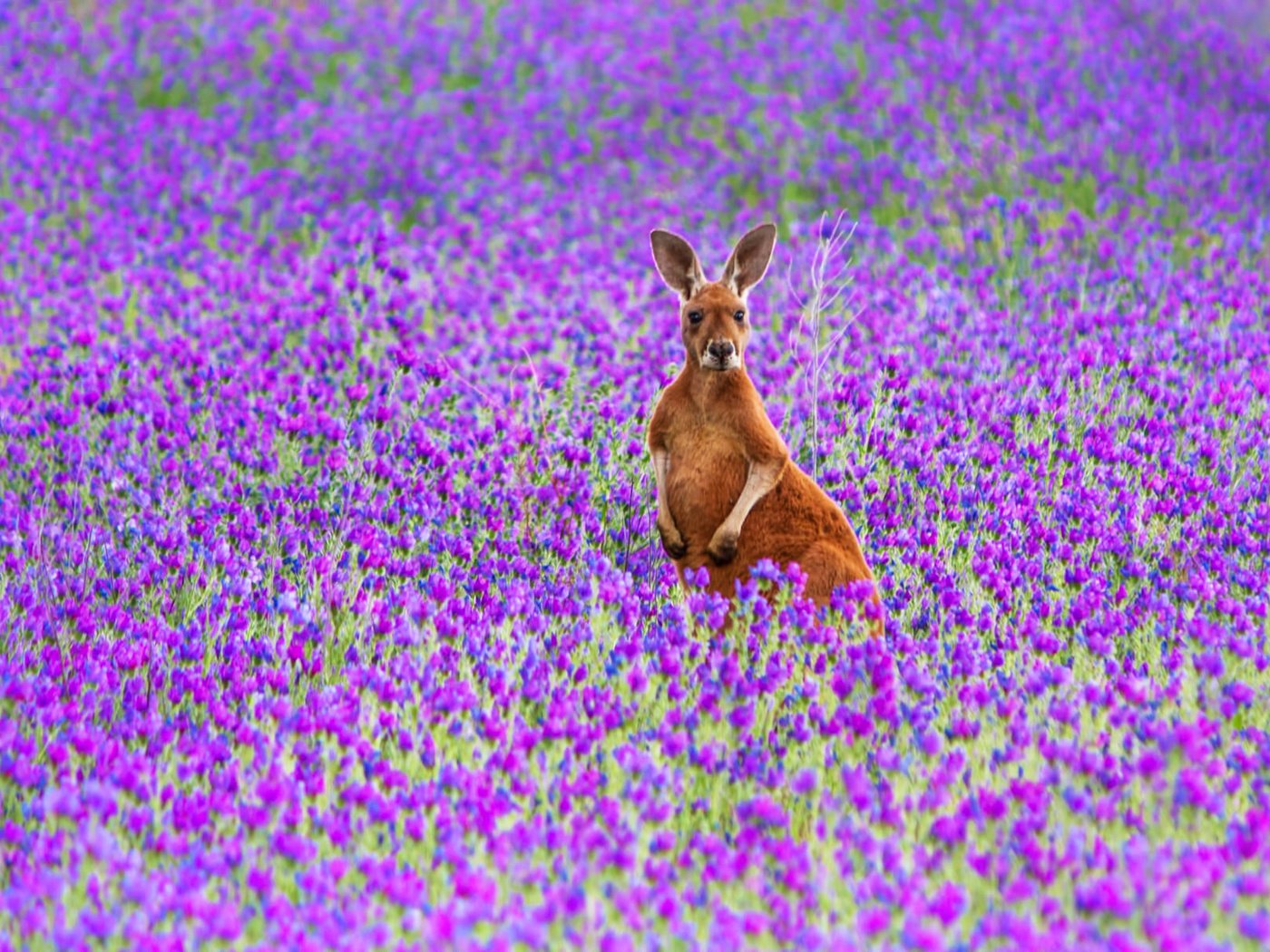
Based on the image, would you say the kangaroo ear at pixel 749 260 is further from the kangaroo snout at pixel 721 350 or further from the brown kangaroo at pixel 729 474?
the kangaroo snout at pixel 721 350

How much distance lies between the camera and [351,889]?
2932mm

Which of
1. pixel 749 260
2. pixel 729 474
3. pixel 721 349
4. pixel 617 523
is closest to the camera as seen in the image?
pixel 721 349

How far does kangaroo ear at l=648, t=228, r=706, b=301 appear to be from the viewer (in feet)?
14.2

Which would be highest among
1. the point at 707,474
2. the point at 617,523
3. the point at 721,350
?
the point at 721,350

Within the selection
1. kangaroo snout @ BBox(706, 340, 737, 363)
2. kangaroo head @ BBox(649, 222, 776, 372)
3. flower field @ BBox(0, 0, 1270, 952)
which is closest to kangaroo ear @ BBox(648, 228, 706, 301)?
kangaroo head @ BBox(649, 222, 776, 372)

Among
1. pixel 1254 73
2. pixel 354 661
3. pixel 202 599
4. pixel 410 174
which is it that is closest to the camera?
pixel 354 661

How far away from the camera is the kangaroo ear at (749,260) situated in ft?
14.1

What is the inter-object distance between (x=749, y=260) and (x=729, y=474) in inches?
25.6

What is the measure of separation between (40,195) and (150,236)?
1.00m

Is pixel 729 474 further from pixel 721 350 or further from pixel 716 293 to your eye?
pixel 716 293

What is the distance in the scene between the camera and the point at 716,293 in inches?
167

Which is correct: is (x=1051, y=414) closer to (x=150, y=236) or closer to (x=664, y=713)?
(x=664, y=713)

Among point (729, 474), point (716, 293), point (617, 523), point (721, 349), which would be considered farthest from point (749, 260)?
point (617, 523)

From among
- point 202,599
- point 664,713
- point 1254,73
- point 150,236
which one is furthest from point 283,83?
point 664,713
